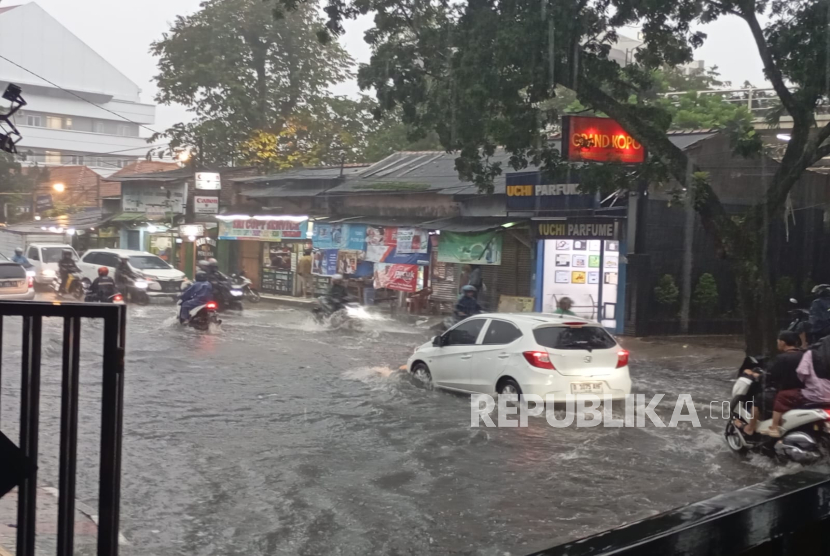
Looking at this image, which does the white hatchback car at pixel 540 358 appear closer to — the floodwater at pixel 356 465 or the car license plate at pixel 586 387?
the car license plate at pixel 586 387

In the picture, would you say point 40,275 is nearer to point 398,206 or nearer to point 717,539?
point 398,206

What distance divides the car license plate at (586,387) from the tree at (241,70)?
2568 cm

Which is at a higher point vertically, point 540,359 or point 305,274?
point 305,274

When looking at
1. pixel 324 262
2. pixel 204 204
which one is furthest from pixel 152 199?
pixel 324 262

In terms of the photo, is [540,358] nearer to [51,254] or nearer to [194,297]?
[194,297]

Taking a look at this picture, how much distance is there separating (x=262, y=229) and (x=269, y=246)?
1.03 m

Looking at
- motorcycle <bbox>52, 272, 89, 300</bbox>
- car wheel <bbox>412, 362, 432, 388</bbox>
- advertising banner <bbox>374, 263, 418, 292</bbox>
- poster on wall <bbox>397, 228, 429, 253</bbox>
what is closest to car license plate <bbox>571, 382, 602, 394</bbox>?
car wheel <bbox>412, 362, 432, 388</bbox>

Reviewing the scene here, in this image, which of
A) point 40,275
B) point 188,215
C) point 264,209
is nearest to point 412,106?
point 40,275

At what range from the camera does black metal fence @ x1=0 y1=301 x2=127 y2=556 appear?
3203 millimetres

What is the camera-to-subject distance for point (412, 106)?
1661 cm

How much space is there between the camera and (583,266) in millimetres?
22531

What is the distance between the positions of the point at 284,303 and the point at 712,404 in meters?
19.2

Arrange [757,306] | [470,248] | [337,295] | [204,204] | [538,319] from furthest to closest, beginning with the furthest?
[204,204] < [470,248] < [337,295] < [757,306] < [538,319]

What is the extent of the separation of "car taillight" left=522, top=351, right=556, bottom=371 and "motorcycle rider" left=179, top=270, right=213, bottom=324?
10.5 metres
